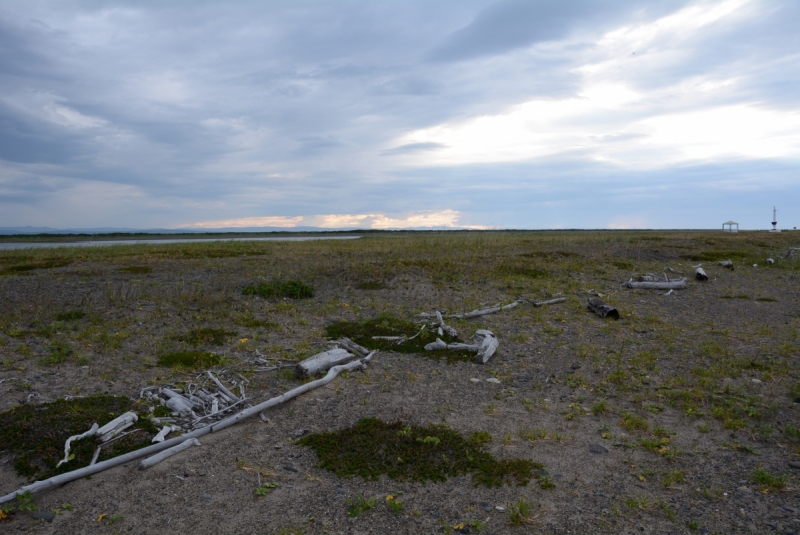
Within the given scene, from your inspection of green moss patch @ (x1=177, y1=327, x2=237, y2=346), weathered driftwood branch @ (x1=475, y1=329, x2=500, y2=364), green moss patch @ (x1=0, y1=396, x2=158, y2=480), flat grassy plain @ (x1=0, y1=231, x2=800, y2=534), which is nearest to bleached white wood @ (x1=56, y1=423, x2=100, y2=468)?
green moss patch @ (x1=0, y1=396, x2=158, y2=480)

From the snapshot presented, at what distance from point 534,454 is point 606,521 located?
1.38 m

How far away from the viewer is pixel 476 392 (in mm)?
8172

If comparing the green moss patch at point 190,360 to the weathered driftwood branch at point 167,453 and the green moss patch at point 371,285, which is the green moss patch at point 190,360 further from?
the green moss patch at point 371,285

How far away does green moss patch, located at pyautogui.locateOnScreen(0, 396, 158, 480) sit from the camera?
5.63 m

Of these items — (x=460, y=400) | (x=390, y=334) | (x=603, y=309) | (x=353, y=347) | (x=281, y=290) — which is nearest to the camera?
(x=460, y=400)

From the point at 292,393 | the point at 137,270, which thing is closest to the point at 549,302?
the point at 292,393

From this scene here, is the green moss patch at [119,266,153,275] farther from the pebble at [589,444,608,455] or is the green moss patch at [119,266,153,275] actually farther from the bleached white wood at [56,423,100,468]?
the pebble at [589,444,608,455]

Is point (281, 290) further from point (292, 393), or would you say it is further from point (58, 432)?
point (58, 432)

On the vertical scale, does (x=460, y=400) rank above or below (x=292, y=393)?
below

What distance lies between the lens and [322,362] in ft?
29.2

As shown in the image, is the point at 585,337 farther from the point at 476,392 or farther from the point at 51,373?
the point at 51,373

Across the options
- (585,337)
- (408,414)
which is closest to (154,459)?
(408,414)

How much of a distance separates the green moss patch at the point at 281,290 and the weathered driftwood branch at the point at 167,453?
9433 millimetres

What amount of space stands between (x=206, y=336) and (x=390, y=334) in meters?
4.10
